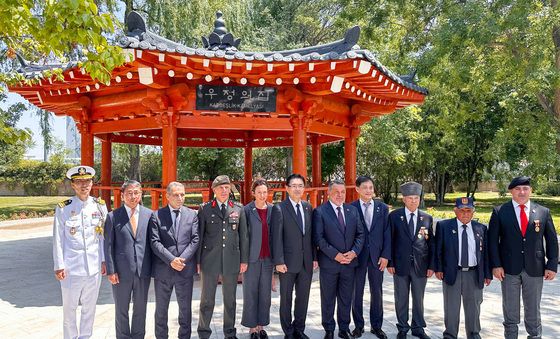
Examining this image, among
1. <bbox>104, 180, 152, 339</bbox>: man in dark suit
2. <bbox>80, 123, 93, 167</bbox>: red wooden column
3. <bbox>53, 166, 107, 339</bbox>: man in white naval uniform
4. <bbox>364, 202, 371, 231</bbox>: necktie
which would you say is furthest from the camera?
<bbox>80, 123, 93, 167</bbox>: red wooden column

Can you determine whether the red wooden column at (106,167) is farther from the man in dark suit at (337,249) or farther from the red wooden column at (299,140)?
the man in dark suit at (337,249)

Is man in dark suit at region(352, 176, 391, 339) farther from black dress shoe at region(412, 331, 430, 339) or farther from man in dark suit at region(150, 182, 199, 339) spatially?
man in dark suit at region(150, 182, 199, 339)

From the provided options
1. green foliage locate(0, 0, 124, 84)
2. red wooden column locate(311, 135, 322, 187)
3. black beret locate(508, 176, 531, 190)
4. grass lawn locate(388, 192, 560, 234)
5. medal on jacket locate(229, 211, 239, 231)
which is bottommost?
grass lawn locate(388, 192, 560, 234)

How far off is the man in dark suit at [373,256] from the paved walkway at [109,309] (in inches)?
7.7

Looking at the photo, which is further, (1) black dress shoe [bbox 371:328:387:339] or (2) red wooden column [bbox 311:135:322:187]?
(2) red wooden column [bbox 311:135:322:187]

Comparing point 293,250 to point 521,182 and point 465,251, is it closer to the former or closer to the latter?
point 465,251

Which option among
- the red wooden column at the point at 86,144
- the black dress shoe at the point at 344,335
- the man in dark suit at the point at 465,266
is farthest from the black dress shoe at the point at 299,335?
the red wooden column at the point at 86,144

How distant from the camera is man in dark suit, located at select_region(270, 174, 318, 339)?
4.38m

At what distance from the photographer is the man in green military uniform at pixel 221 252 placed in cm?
430

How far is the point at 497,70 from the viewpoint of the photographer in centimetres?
1109

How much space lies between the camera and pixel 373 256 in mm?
4484

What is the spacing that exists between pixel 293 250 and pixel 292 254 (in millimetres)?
42

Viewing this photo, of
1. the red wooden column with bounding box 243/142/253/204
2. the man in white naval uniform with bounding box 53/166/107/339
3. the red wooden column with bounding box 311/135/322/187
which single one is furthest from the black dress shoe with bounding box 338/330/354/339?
the red wooden column with bounding box 243/142/253/204

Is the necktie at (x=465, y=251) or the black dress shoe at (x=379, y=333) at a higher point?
the necktie at (x=465, y=251)
